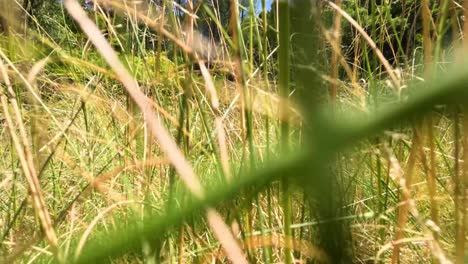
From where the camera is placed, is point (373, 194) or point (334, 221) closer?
point (334, 221)

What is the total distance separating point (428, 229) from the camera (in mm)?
457

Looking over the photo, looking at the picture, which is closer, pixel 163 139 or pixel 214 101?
pixel 163 139

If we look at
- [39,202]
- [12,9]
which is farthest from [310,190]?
[12,9]

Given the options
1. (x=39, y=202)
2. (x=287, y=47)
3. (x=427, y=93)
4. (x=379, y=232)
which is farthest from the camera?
(x=379, y=232)

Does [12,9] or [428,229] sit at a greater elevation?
[12,9]

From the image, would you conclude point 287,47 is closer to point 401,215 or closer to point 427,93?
point 427,93

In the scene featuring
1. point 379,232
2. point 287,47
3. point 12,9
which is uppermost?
point 12,9

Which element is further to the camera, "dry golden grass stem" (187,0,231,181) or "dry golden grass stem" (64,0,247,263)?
"dry golden grass stem" (187,0,231,181)

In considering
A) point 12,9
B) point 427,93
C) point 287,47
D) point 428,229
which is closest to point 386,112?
point 427,93

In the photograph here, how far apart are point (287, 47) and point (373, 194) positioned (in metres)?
0.50

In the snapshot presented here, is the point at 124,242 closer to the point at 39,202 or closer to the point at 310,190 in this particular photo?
the point at 310,190

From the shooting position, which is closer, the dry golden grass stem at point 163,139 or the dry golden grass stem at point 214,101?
the dry golden grass stem at point 163,139

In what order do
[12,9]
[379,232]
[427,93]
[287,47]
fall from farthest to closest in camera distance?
[379,232] → [12,9] → [287,47] → [427,93]

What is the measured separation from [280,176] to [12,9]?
549 millimetres
